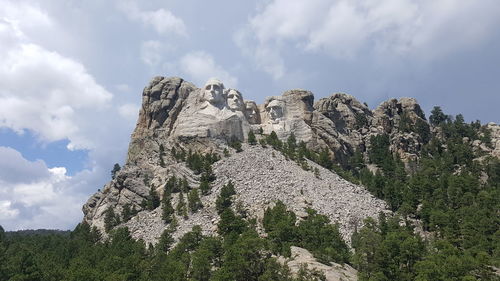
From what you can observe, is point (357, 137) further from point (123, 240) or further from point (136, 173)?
point (123, 240)

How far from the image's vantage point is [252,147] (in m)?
120

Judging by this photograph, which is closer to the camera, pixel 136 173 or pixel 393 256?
pixel 393 256

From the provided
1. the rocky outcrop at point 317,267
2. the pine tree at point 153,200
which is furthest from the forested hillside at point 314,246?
the pine tree at point 153,200

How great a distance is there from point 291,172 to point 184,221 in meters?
27.6

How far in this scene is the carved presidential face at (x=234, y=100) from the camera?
131m

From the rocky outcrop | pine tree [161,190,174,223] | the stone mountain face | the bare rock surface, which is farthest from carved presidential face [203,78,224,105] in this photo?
the rocky outcrop

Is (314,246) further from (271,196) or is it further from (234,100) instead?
(234,100)

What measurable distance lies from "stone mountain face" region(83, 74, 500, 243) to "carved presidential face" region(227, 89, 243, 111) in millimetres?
300

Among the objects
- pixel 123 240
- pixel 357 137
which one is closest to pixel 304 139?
pixel 357 137

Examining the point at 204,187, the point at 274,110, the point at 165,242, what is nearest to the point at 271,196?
the point at 204,187

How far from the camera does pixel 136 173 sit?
10831 centimetres

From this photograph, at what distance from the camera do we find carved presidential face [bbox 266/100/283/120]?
139 metres

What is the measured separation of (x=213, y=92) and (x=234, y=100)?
6.92m

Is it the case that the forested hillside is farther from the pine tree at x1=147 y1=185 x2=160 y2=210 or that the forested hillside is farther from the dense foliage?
the pine tree at x1=147 y1=185 x2=160 y2=210
